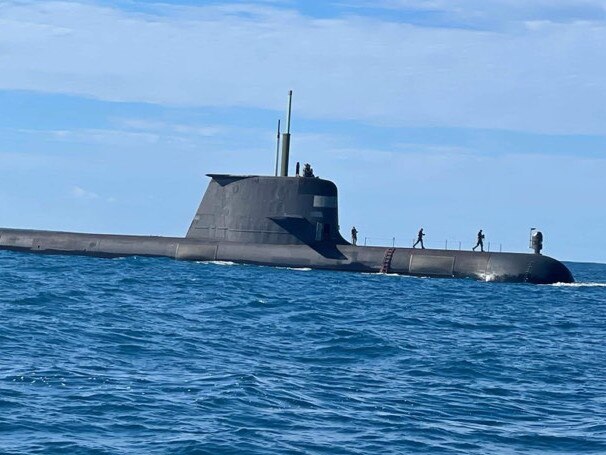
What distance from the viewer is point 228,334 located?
20.8 metres

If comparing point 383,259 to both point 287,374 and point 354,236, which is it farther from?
point 287,374

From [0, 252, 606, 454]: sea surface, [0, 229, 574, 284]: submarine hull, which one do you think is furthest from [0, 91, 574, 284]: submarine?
[0, 252, 606, 454]: sea surface

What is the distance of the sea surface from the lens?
12.2 metres

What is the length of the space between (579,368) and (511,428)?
5.73 meters

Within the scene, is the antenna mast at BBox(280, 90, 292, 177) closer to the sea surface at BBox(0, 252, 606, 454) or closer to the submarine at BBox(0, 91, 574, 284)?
the submarine at BBox(0, 91, 574, 284)

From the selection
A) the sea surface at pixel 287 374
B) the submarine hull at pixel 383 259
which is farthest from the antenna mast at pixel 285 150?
the sea surface at pixel 287 374

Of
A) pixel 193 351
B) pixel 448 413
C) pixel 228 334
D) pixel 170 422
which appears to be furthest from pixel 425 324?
pixel 170 422

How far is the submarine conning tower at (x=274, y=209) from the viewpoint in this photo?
141 feet

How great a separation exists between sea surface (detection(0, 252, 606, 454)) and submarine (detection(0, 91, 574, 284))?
435 inches

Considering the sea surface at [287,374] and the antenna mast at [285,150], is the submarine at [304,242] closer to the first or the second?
the antenna mast at [285,150]

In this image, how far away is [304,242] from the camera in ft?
144

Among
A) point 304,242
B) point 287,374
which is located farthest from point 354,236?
point 287,374

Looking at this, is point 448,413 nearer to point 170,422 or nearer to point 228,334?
point 170,422

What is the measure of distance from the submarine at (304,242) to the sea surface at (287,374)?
1105 cm
